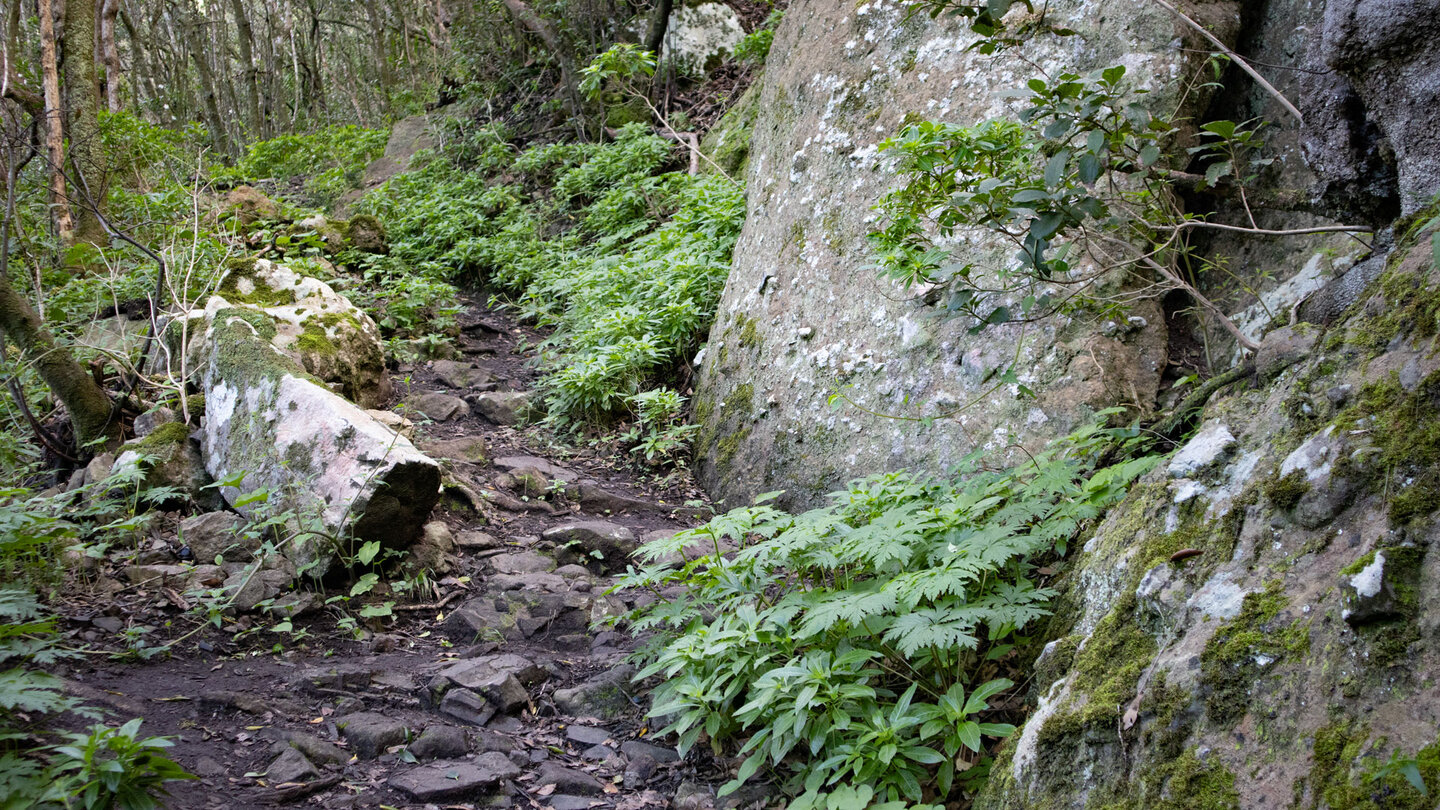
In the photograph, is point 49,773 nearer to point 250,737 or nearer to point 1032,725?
point 250,737

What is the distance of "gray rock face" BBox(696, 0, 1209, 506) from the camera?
12.4 ft

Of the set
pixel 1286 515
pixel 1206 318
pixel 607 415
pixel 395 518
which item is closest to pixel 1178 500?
pixel 1286 515

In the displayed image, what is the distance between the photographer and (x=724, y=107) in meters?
9.95

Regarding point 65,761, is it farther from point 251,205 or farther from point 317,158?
point 317,158

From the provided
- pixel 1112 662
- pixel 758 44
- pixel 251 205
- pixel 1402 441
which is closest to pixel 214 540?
pixel 1112 662

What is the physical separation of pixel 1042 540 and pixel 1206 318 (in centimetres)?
167

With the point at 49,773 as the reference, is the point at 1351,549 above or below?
above

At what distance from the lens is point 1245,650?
6.15ft

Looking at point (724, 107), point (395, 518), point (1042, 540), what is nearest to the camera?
point (1042, 540)

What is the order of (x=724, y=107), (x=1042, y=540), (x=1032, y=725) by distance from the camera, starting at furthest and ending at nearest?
1. (x=724, y=107)
2. (x=1042, y=540)
3. (x=1032, y=725)

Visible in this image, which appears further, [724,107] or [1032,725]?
[724,107]

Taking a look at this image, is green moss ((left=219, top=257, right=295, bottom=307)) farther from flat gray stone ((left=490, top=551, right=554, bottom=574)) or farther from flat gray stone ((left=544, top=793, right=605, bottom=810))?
flat gray stone ((left=544, top=793, right=605, bottom=810))

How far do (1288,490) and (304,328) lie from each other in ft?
19.8

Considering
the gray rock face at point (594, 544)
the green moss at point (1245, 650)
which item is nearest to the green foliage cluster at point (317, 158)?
the gray rock face at point (594, 544)
